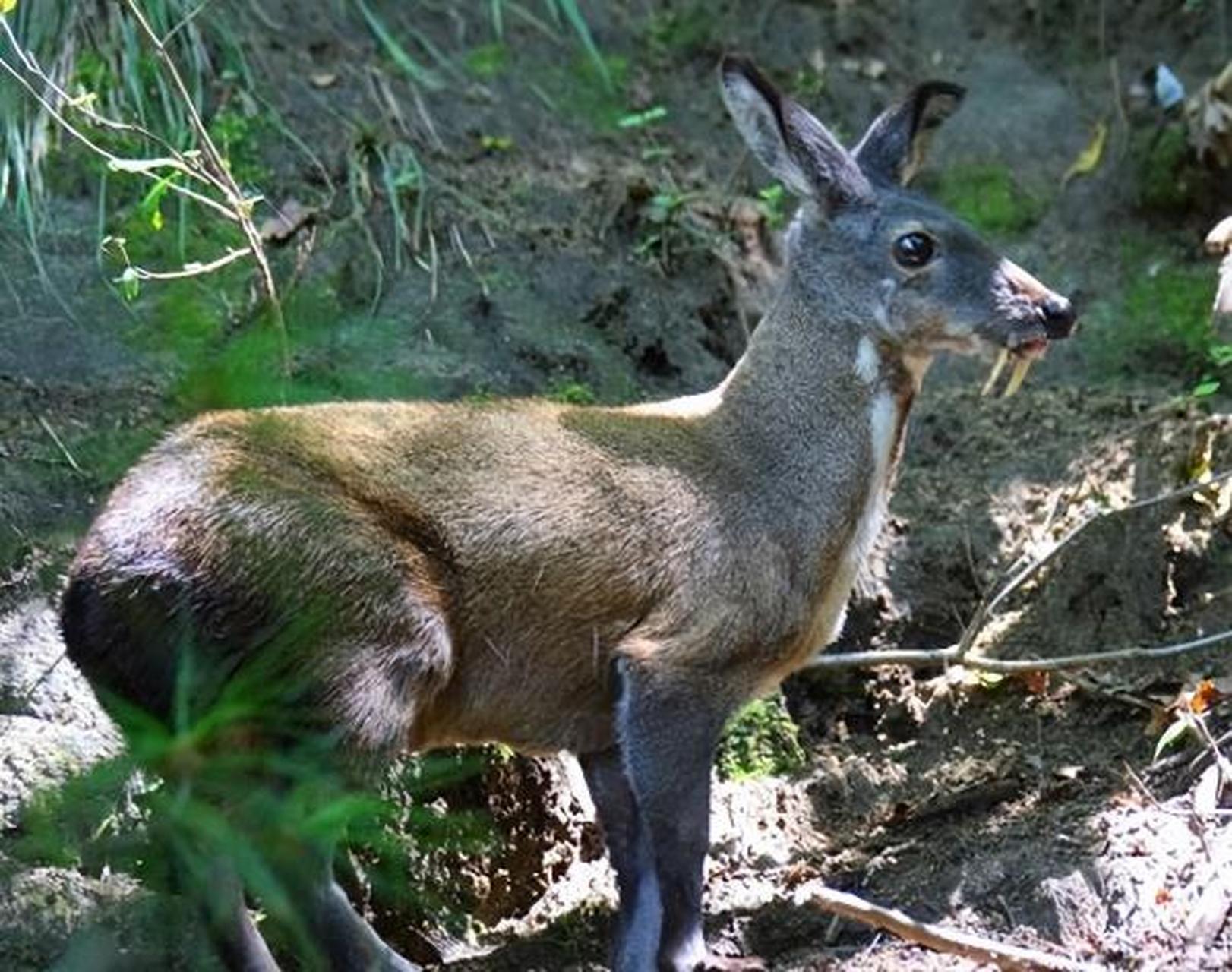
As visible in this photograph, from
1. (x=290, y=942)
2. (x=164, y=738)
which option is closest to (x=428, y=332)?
(x=290, y=942)

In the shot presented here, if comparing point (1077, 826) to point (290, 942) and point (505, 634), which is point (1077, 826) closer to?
point (505, 634)

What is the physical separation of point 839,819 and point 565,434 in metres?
1.86

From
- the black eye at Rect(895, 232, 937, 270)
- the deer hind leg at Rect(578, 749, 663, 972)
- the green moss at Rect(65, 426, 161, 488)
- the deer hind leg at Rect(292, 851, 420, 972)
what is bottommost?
the deer hind leg at Rect(578, 749, 663, 972)

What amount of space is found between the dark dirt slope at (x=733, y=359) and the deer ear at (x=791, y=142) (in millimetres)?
1366

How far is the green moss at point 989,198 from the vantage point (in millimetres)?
10484

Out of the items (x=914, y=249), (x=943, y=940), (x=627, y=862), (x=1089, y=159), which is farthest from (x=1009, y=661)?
(x=1089, y=159)

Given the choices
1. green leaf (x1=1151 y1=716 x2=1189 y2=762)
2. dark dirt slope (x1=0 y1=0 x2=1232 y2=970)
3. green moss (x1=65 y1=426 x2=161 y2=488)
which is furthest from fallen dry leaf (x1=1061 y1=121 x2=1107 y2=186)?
green moss (x1=65 y1=426 x2=161 y2=488)

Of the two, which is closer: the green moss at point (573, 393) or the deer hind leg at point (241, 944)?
the deer hind leg at point (241, 944)

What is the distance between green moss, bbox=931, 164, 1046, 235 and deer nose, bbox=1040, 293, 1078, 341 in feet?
10.5

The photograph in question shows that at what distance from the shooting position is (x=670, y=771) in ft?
21.7

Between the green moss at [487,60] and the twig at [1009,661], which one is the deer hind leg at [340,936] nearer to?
the twig at [1009,661]

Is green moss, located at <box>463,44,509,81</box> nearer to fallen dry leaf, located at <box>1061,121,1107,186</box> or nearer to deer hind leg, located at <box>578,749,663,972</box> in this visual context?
fallen dry leaf, located at <box>1061,121,1107,186</box>

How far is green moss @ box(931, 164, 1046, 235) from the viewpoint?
10.5 m

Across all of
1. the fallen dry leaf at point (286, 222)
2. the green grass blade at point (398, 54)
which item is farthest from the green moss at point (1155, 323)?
the fallen dry leaf at point (286, 222)
